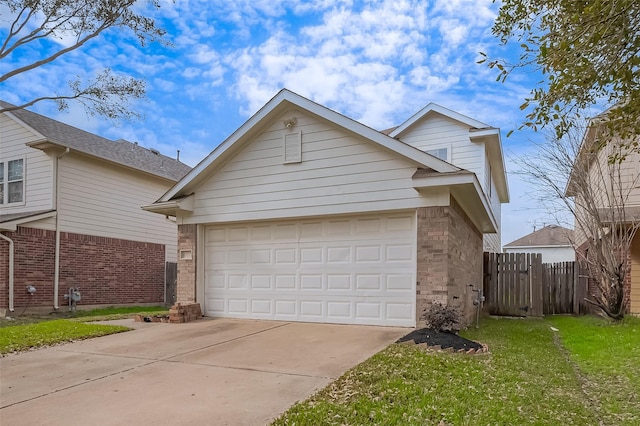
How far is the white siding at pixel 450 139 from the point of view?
15406 millimetres

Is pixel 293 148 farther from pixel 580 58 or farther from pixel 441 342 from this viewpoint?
pixel 580 58

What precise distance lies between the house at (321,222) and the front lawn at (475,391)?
7.72 ft

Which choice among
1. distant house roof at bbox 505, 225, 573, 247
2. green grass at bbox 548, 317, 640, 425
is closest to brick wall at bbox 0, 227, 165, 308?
green grass at bbox 548, 317, 640, 425

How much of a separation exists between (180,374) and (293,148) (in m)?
5.64

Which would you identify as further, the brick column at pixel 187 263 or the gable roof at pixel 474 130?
the gable roof at pixel 474 130

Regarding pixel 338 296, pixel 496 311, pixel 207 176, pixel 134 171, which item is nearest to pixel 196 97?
pixel 207 176

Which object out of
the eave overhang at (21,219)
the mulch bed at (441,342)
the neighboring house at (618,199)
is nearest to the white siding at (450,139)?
the neighboring house at (618,199)

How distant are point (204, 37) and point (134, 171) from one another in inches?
339

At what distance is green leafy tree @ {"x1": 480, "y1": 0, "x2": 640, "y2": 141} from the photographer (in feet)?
12.1

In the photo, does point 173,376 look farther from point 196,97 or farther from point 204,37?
point 196,97

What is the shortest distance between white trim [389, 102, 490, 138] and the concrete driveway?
31.3ft

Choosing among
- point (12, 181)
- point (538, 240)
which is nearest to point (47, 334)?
point (12, 181)

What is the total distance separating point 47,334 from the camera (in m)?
A: 8.48

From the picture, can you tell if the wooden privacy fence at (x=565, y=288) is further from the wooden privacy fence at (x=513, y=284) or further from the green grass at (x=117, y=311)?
the green grass at (x=117, y=311)
